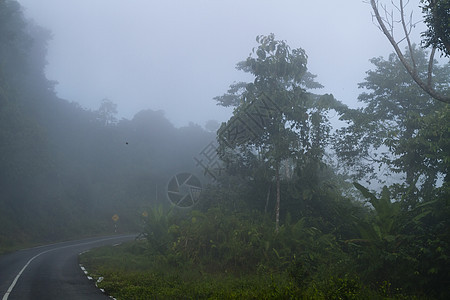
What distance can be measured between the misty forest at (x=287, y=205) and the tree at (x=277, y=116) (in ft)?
0.20

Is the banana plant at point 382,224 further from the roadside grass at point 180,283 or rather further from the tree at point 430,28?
the tree at point 430,28

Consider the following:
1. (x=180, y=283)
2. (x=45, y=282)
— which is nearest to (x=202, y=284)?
(x=180, y=283)

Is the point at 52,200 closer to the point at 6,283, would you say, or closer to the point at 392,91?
the point at 6,283

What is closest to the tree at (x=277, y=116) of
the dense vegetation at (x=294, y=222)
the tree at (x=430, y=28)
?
the dense vegetation at (x=294, y=222)

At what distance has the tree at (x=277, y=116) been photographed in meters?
18.9

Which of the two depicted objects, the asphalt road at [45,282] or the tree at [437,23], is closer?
the asphalt road at [45,282]

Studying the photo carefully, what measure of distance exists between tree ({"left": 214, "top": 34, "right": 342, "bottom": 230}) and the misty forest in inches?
2.4

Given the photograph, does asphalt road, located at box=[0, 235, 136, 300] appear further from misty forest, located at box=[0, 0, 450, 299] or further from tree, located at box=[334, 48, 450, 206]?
tree, located at box=[334, 48, 450, 206]

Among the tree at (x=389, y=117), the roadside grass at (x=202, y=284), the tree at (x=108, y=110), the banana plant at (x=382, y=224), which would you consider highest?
the tree at (x=108, y=110)

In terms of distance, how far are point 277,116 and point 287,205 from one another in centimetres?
490

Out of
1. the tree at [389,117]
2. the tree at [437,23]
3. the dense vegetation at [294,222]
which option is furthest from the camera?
the tree at [389,117]

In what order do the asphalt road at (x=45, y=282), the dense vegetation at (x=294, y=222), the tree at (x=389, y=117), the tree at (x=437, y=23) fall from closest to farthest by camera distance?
the dense vegetation at (x=294, y=222)
the asphalt road at (x=45, y=282)
the tree at (x=437, y=23)
the tree at (x=389, y=117)

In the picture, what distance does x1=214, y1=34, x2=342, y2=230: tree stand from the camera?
61.9ft

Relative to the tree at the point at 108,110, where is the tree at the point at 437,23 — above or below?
below
